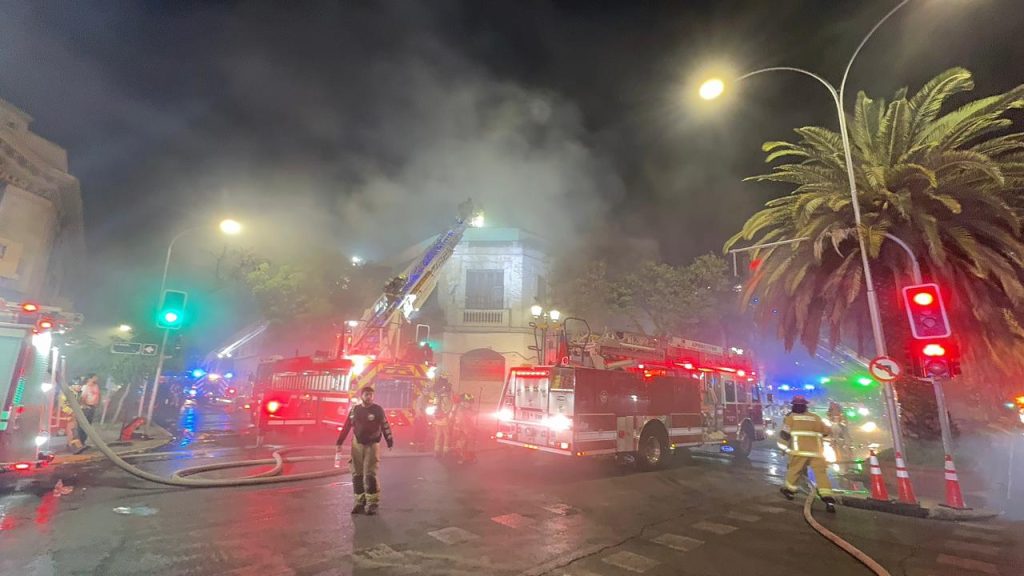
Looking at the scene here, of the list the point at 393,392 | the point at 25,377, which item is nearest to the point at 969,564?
the point at 393,392

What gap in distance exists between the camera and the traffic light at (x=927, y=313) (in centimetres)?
722

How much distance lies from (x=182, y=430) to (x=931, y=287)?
1954cm

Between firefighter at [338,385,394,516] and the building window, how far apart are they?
17.9 meters

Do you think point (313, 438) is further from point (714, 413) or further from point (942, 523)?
point (942, 523)

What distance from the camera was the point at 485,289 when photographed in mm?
24734

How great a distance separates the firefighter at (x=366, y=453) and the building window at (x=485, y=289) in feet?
58.7

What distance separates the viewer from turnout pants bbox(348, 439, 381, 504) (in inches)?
240

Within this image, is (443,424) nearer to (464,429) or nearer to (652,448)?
(464,429)

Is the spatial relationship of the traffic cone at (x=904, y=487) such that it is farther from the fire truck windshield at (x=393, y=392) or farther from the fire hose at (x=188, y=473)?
the fire truck windshield at (x=393, y=392)

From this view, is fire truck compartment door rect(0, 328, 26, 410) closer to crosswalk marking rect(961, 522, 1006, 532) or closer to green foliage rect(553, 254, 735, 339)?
crosswalk marking rect(961, 522, 1006, 532)

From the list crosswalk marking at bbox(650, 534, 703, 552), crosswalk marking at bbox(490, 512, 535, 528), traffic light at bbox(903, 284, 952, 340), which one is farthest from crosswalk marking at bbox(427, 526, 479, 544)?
traffic light at bbox(903, 284, 952, 340)

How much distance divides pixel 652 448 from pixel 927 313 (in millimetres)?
5664

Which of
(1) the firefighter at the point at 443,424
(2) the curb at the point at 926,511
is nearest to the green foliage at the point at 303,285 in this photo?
(1) the firefighter at the point at 443,424

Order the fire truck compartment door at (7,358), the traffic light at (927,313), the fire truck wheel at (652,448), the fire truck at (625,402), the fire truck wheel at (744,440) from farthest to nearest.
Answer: the fire truck wheel at (744,440), the fire truck wheel at (652,448), the fire truck at (625,402), the traffic light at (927,313), the fire truck compartment door at (7,358)
